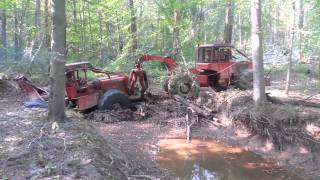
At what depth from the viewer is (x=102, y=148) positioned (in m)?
6.83

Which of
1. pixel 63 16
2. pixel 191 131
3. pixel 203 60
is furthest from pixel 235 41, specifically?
pixel 63 16

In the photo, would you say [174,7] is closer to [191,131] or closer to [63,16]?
[191,131]

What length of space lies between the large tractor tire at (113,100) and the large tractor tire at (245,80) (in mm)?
4401

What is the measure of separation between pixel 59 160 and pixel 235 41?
138ft

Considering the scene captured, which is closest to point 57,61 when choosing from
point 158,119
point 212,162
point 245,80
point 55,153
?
point 55,153

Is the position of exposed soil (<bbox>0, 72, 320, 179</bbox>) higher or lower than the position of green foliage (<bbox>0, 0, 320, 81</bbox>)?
lower

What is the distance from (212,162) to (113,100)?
422 centimetres

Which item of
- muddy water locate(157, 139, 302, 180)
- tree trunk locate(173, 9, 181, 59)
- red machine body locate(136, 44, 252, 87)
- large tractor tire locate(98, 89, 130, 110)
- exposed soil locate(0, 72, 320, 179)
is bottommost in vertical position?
muddy water locate(157, 139, 302, 180)

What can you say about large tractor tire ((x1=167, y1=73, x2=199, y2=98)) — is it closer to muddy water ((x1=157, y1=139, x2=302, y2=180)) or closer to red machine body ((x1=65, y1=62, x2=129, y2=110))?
red machine body ((x1=65, y1=62, x2=129, y2=110))

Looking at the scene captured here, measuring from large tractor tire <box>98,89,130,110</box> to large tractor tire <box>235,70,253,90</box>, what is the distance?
440 centimetres

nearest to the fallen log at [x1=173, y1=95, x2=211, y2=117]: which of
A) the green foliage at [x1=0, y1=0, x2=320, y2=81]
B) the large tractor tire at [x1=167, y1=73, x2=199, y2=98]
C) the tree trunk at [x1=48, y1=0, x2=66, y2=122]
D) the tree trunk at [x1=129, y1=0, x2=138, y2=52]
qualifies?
the large tractor tire at [x1=167, y1=73, x2=199, y2=98]

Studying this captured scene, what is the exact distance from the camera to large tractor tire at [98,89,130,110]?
11820mm

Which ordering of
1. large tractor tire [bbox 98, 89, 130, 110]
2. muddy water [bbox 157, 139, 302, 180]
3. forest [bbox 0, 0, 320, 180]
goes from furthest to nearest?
large tractor tire [bbox 98, 89, 130, 110] → muddy water [bbox 157, 139, 302, 180] → forest [bbox 0, 0, 320, 180]

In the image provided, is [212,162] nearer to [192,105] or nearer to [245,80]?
[192,105]
